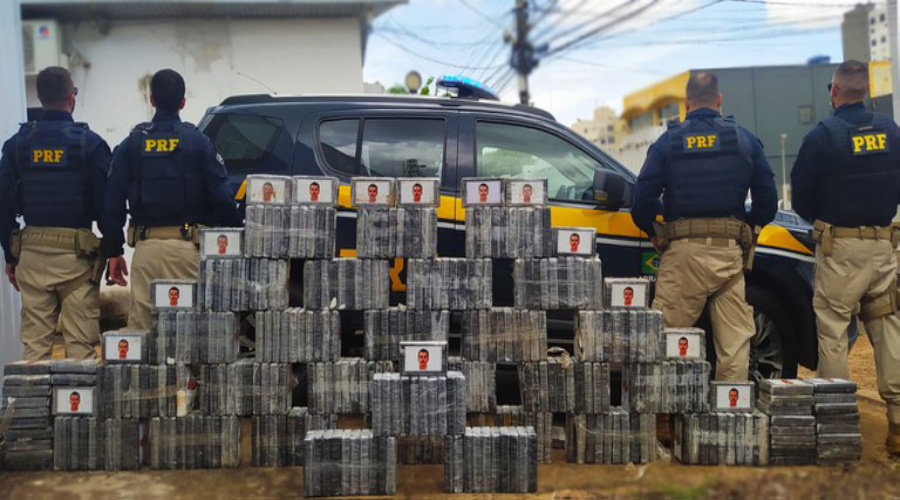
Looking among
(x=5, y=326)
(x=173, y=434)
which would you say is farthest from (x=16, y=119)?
(x=173, y=434)

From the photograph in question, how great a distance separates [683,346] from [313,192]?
2251mm

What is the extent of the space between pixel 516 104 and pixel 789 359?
256 centimetres

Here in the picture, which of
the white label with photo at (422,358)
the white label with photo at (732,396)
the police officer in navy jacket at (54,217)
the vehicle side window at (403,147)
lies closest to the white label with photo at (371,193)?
the vehicle side window at (403,147)

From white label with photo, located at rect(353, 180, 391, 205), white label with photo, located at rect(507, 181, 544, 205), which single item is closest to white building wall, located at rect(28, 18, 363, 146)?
white label with photo, located at rect(353, 180, 391, 205)

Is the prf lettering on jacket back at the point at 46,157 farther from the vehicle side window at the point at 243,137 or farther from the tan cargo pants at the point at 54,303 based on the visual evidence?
the vehicle side window at the point at 243,137

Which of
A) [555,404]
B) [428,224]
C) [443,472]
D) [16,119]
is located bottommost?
[443,472]

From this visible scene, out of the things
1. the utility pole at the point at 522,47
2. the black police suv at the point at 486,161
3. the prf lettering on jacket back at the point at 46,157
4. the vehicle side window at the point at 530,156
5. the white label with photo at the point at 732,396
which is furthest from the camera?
the utility pole at the point at 522,47

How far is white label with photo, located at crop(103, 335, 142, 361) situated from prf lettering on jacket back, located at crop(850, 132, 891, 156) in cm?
425

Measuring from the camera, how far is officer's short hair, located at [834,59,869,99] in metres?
4.09

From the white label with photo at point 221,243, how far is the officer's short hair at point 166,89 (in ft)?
2.93

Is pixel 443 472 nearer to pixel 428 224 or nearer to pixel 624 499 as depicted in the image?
pixel 624 499

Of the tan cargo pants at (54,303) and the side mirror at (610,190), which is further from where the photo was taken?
the side mirror at (610,190)

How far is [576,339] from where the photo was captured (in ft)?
12.8

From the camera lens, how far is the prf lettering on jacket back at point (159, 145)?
13.1ft
